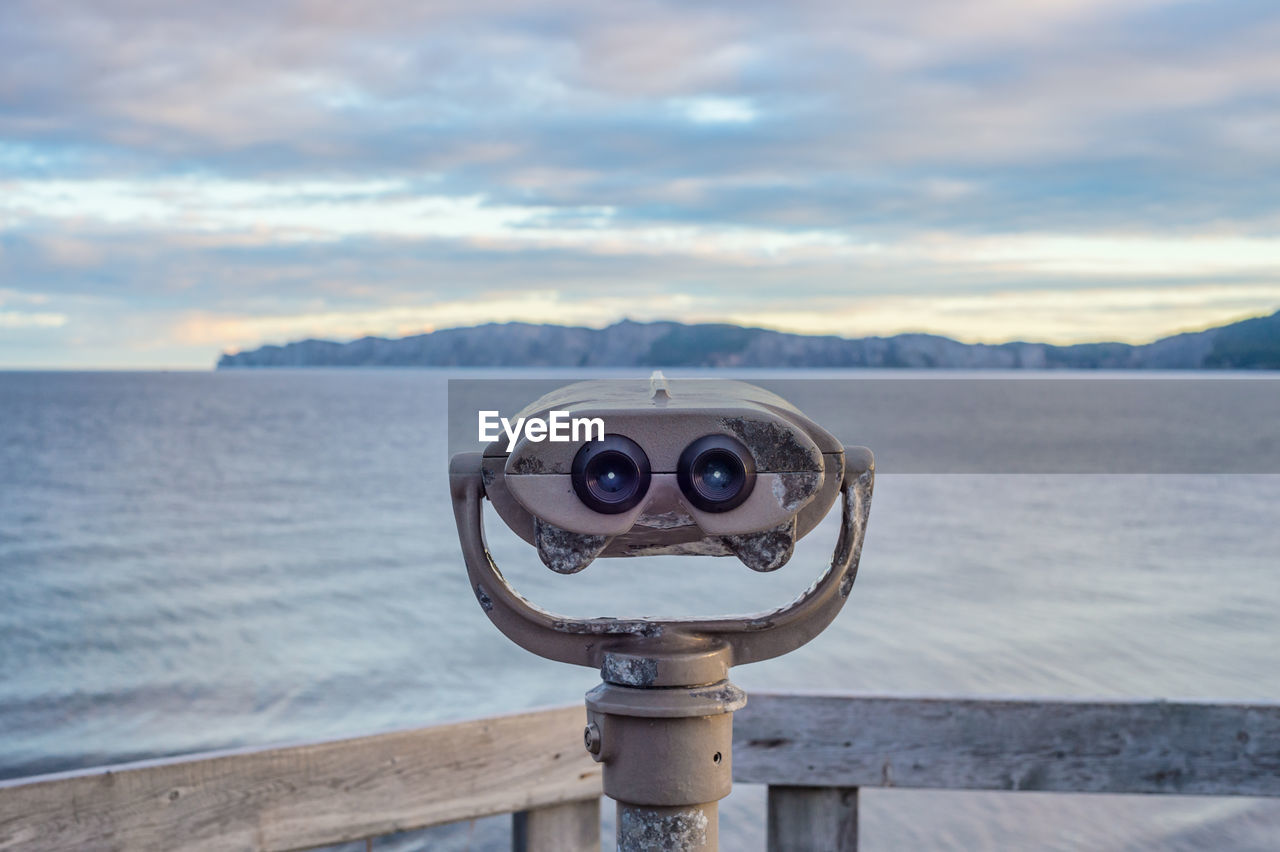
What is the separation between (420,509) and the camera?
21.5 m

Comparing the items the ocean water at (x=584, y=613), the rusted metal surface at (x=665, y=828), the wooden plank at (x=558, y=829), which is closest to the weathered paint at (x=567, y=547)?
the rusted metal surface at (x=665, y=828)

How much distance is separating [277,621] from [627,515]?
10.6 metres

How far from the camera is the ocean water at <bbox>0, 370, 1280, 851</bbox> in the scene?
18.3ft

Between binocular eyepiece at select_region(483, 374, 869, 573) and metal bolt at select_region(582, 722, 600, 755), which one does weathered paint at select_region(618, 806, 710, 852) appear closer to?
metal bolt at select_region(582, 722, 600, 755)

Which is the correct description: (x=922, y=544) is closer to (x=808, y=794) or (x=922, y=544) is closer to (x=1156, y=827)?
(x=1156, y=827)

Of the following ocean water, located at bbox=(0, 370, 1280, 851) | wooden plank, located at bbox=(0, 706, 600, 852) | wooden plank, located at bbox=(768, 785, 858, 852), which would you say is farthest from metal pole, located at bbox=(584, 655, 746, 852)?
wooden plank, located at bbox=(768, 785, 858, 852)

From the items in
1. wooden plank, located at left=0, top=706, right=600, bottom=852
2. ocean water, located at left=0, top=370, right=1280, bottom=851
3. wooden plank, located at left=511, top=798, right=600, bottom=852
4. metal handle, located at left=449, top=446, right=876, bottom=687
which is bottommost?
ocean water, located at left=0, top=370, right=1280, bottom=851

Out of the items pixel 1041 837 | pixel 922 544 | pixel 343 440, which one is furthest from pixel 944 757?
pixel 343 440

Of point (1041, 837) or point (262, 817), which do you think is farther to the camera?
point (1041, 837)

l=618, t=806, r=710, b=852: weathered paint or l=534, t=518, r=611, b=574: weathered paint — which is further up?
l=534, t=518, r=611, b=574: weathered paint

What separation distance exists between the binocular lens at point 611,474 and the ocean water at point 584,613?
44 cm

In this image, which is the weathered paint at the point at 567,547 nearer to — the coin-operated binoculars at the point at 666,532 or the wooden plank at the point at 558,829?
the coin-operated binoculars at the point at 666,532

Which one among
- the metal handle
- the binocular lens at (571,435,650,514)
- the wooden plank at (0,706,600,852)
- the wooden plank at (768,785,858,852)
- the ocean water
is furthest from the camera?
the ocean water

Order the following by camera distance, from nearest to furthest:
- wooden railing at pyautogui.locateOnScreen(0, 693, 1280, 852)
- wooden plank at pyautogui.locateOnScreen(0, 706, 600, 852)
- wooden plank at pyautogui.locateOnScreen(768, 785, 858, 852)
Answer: wooden plank at pyautogui.locateOnScreen(0, 706, 600, 852) → wooden railing at pyautogui.locateOnScreen(0, 693, 1280, 852) → wooden plank at pyautogui.locateOnScreen(768, 785, 858, 852)
